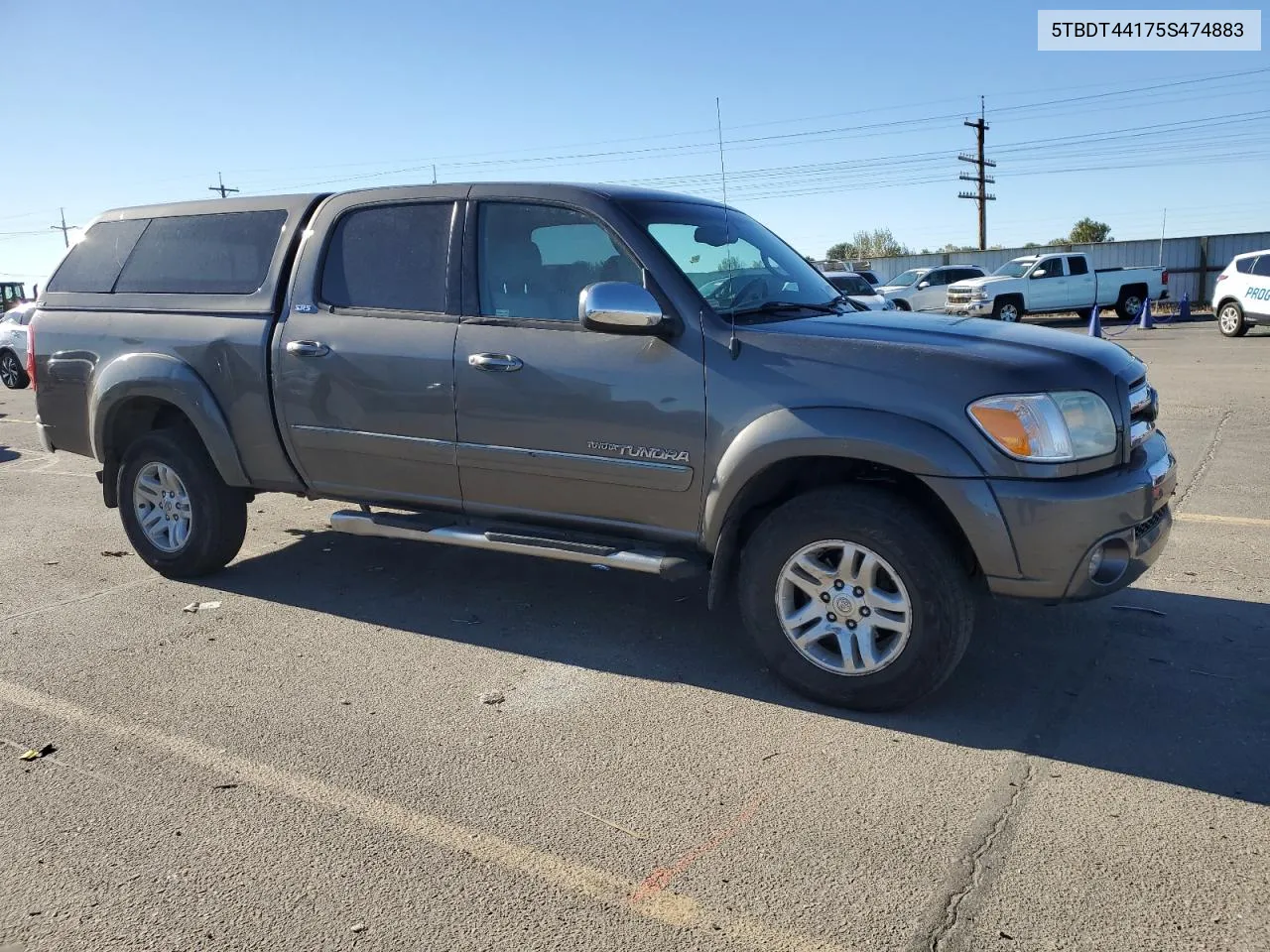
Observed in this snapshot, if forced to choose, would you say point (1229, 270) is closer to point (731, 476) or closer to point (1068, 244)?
point (1068, 244)

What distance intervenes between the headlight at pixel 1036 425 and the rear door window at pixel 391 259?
98.5 inches

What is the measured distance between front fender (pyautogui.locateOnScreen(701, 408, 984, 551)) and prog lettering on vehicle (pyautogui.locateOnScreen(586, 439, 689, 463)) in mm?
190

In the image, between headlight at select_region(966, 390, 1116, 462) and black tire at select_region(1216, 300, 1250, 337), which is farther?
black tire at select_region(1216, 300, 1250, 337)

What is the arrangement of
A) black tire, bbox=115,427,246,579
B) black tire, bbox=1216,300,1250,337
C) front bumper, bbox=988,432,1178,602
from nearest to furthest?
front bumper, bbox=988,432,1178,602, black tire, bbox=115,427,246,579, black tire, bbox=1216,300,1250,337

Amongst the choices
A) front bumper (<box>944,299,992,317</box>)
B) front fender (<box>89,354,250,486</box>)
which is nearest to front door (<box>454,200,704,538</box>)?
front fender (<box>89,354,250,486</box>)

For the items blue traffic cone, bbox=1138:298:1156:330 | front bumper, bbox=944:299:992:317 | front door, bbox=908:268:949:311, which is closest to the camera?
blue traffic cone, bbox=1138:298:1156:330

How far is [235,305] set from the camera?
536 centimetres

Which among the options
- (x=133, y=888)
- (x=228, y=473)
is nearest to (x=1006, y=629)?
(x=133, y=888)

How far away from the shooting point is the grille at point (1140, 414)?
154 inches

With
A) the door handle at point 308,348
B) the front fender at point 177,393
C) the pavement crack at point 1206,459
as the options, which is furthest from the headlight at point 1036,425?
the front fender at point 177,393

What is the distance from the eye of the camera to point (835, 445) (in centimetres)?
378

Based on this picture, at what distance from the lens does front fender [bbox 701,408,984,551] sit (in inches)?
143

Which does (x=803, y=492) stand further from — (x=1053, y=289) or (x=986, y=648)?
(x=1053, y=289)

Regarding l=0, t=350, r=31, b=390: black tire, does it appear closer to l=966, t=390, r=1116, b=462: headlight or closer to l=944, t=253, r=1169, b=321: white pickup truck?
l=944, t=253, r=1169, b=321: white pickup truck
